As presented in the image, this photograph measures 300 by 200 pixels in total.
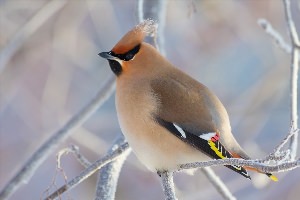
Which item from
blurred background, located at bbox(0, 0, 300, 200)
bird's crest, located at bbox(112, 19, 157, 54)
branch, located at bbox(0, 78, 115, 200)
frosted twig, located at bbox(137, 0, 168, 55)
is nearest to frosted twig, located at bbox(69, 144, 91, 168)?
branch, located at bbox(0, 78, 115, 200)

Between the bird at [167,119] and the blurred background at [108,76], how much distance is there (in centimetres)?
196

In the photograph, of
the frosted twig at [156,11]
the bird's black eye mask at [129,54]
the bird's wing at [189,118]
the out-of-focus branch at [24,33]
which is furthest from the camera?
the out-of-focus branch at [24,33]

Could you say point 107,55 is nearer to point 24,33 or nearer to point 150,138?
point 150,138

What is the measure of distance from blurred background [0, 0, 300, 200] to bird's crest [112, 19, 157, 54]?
200 centimetres

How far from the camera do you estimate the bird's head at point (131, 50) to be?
2387mm

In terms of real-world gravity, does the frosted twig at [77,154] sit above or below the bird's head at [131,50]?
below

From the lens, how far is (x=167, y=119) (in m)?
2.38

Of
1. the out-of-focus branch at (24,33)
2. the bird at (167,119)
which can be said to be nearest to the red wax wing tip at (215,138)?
the bird at (167,119)

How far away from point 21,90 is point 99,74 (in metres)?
0.60

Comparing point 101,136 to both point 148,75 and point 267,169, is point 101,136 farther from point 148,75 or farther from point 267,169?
point 267,169

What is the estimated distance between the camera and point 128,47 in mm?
2422

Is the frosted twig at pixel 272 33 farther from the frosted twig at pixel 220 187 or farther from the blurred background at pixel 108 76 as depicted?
the blurred background at pixel 108 76

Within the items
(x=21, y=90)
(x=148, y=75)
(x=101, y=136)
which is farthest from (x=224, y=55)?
(x=148, y=75)

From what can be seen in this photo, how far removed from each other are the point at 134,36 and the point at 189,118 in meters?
0.34
